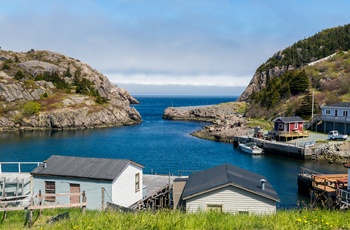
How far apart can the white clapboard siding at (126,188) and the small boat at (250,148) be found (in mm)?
39054

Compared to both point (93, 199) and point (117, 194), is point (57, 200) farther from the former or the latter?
point (117, 194)

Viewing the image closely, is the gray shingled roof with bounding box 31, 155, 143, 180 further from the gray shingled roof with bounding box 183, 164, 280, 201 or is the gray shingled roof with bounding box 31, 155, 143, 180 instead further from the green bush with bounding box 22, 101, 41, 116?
the green bush with bounding box 22, 101, 41, 116

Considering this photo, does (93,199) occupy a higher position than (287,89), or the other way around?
(287,89)

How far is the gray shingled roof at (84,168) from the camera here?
81.9 feet

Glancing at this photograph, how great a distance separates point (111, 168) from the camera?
84.1ft

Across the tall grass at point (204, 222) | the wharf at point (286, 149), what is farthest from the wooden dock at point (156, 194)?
the wharf at point (286, 149)

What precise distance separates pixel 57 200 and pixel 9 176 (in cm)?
793

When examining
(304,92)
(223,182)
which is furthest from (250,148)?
(304,92)

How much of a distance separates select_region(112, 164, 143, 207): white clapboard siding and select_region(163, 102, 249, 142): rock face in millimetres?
54632

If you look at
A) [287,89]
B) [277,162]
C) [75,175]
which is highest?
[287,89]

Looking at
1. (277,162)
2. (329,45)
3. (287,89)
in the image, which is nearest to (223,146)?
(277,162)

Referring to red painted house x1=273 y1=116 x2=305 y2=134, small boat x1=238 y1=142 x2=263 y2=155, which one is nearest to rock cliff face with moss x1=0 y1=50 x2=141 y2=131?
small boat x1=238 y1=142 x2=263 y2=155

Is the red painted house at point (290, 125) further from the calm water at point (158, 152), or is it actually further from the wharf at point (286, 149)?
the calm water at point (158, 152)

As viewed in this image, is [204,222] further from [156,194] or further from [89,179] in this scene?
[156,194]
